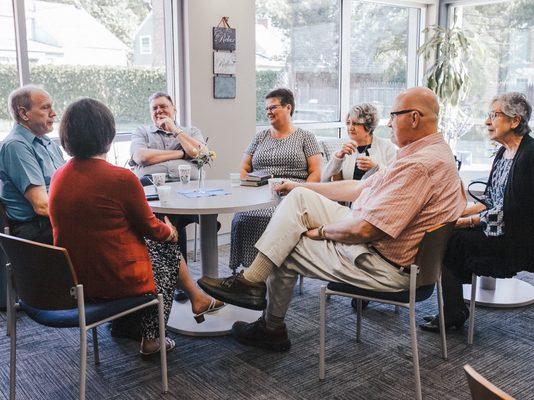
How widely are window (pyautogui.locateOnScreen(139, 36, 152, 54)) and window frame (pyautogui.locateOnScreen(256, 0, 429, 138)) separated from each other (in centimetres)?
124

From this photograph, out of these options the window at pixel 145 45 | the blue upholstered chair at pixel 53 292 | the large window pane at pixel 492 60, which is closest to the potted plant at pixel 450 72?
the large window pane at pixel 492 60

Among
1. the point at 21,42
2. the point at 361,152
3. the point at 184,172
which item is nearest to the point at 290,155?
the point at 361,152

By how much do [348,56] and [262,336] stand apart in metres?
3.87

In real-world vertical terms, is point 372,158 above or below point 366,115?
below

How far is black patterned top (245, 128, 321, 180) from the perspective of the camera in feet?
12.3

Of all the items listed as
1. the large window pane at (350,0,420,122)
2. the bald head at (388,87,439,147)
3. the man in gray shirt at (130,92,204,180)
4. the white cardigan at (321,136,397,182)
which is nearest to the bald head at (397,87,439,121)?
the bald head at (388,87,439,147)

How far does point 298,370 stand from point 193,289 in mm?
658

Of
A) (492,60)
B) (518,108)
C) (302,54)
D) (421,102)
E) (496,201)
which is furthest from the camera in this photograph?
(492,60)

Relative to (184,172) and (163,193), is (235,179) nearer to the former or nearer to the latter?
(184,172)

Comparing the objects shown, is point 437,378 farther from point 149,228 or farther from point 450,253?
point 149,228

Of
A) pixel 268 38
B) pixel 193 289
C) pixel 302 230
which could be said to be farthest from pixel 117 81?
pixel 302 230

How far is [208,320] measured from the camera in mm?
3086

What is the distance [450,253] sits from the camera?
2932mm

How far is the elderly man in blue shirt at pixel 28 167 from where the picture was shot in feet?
9.69
